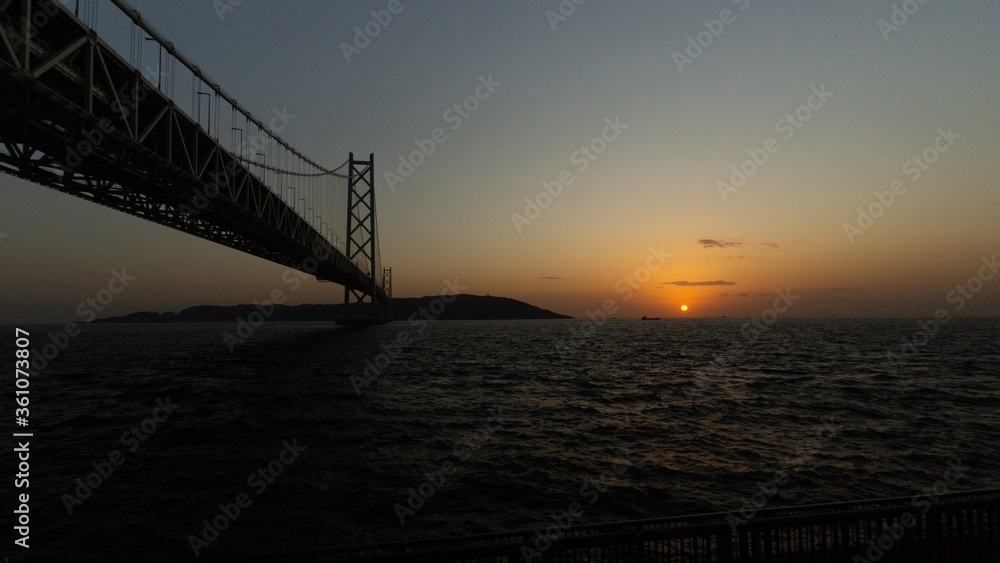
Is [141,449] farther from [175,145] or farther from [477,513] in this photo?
[175,145]

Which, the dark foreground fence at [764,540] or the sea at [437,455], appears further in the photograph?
the sea at [437,455]

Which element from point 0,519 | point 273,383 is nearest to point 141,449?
point 0,519

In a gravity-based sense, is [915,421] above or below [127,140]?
below

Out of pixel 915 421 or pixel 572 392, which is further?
pixel 572 392

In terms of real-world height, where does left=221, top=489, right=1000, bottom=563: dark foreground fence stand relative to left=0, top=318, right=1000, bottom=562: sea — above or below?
above

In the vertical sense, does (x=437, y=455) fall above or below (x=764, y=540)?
below

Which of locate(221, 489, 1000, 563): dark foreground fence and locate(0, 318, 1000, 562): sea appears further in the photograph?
locate(0, 318, 1000, 562): sea

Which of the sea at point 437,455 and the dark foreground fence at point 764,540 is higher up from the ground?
the dark foreground fence at point 764,540

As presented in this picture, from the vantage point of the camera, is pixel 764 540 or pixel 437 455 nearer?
pixel 764 540
